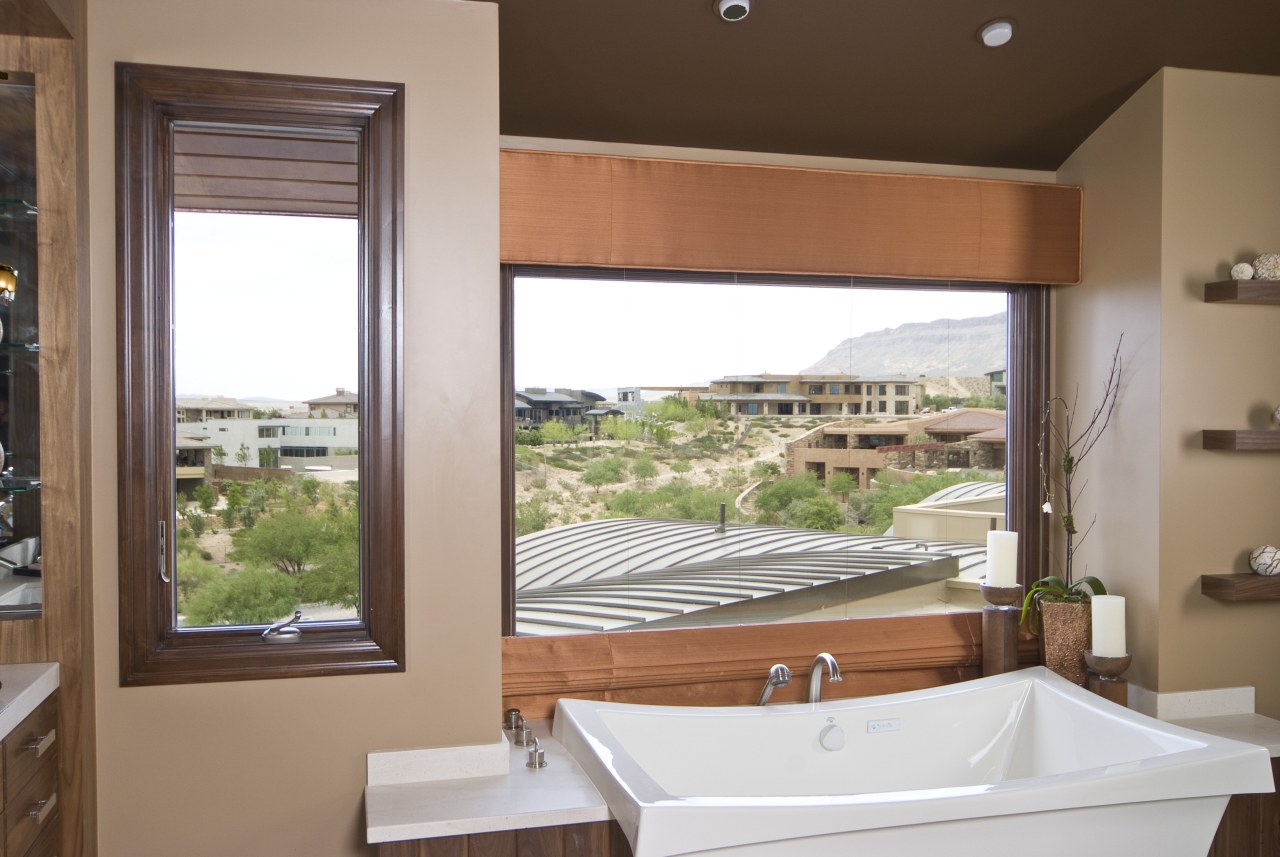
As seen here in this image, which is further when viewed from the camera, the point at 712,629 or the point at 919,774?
the point at 712,629

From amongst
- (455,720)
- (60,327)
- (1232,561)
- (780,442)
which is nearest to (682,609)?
(780,442)

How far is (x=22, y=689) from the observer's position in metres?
1.93

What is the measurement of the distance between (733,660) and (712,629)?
118 mm

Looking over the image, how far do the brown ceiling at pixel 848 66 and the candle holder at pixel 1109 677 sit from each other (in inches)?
66.4

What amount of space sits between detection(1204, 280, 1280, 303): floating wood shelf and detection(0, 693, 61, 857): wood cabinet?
326 centimetres

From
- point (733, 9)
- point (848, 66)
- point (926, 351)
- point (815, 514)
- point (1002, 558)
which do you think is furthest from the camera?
point (926, 351)

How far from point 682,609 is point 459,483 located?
3.36 feet

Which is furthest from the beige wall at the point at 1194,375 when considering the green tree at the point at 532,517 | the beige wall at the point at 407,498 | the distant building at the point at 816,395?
the beige wall at the point at 407,498

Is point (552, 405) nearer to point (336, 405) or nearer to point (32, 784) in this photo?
point (336, 405)

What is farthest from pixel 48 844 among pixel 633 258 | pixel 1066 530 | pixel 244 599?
pixel 1066 530

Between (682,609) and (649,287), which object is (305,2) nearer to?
(649,287)

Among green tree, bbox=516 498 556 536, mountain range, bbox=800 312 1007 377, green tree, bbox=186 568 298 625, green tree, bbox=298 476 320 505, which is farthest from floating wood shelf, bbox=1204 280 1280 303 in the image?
green tree, bbox=186 568 298 625

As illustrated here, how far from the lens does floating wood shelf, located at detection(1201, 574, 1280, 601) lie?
2.84 meters

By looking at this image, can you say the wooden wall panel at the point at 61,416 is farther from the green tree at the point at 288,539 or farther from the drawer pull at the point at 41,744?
the green tree at the point at 288,539
